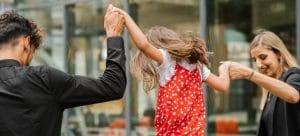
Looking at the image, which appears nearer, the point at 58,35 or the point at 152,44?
the point at 152,44

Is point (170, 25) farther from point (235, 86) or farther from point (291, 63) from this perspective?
point (291, 63)

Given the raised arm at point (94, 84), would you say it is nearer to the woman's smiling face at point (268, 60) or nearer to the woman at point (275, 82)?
the woman at point (275, 82)

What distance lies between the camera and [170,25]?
8227 millimetres

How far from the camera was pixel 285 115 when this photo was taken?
358cm

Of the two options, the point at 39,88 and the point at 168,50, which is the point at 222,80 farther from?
the point at 39,88

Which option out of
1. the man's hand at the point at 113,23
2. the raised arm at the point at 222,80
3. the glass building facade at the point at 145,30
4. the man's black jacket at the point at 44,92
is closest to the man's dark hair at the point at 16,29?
the man's black jacket at the point at 44,92

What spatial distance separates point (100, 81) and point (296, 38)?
437cm

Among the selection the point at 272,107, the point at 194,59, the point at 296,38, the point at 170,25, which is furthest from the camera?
the point at 170,25

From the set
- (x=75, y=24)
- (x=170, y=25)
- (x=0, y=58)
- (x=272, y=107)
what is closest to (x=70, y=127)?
(x=75, y=24)

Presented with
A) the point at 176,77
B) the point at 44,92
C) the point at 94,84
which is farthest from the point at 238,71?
the point at 44,92

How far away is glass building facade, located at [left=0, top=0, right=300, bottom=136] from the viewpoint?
7.41 metres

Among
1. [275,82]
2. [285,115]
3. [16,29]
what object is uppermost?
[16,29]

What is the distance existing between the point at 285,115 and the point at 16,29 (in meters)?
1.83

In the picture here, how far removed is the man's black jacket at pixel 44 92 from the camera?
98.0 inches
